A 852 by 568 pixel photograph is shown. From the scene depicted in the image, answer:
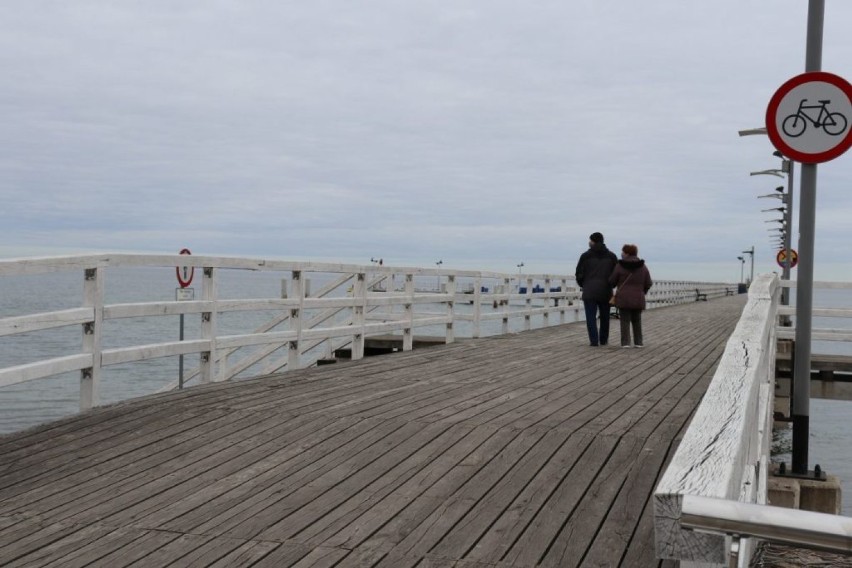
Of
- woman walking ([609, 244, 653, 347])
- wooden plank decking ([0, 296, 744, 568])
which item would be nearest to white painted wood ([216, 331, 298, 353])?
wooden plank decking ([0, 296, 744, 568])

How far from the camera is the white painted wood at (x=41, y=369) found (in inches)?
247

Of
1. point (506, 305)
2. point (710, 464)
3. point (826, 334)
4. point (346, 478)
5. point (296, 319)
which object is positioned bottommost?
point (346, 478)

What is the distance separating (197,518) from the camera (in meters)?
4.40

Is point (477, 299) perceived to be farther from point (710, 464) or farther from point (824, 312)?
point (710, 464)

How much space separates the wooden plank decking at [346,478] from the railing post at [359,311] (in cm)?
371

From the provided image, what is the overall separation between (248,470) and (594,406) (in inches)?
136

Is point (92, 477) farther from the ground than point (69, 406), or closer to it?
farther from the ground

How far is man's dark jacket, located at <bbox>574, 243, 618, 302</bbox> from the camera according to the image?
1503cm

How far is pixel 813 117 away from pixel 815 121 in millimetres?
38

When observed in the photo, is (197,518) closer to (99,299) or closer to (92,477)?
(92,477)

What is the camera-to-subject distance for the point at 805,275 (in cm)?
752

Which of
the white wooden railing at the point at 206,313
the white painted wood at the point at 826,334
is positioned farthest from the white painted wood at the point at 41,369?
the white painted wood at the point at 826,334

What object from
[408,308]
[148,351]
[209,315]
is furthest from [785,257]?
[148,351]

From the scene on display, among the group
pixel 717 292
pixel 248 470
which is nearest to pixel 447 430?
pixel 248 470
